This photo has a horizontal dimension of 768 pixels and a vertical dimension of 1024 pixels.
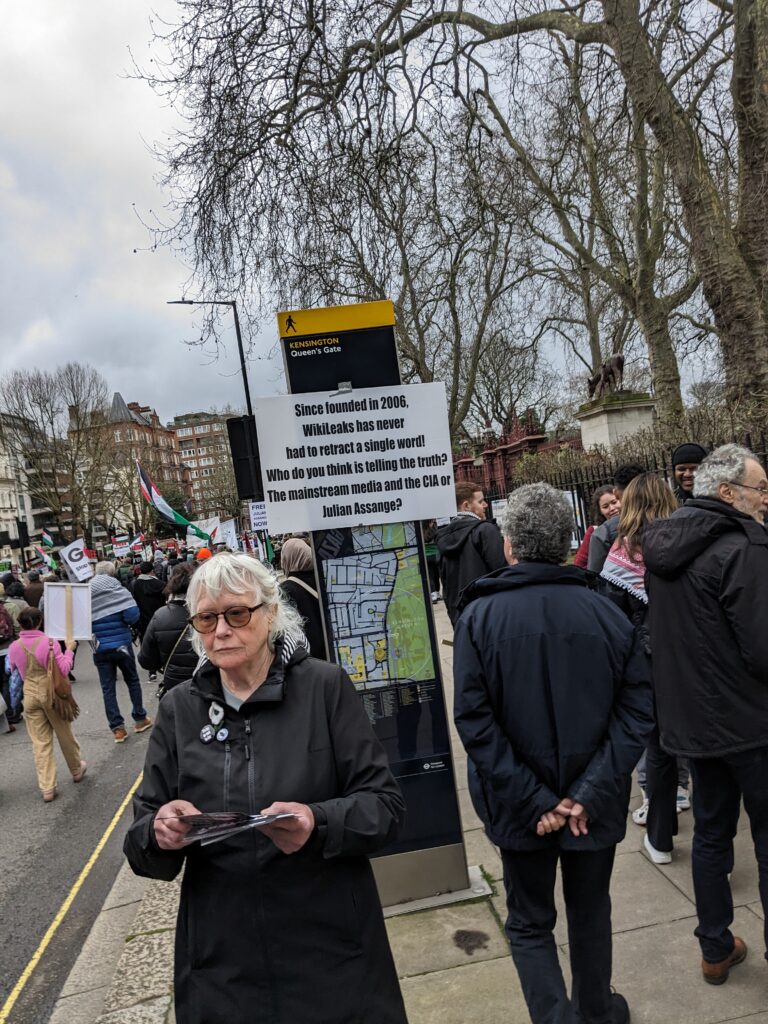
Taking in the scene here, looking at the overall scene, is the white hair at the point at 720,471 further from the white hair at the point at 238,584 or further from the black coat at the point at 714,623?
the white hair at the point at 238,584

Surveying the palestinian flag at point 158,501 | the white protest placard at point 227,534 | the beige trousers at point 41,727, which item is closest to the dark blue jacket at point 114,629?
the beige trousers at point 41,727

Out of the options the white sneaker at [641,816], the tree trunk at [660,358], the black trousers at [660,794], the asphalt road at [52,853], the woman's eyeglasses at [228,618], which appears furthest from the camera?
the tree trunk at [660,358]

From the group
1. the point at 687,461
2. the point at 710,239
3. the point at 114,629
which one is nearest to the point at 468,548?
the point at 687,461

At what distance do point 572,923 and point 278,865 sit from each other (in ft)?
3.96

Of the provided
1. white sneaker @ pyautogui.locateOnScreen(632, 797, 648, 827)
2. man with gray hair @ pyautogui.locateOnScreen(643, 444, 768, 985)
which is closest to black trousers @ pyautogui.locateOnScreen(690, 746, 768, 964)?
man with gray hair @ pyautogui.locateOnScreen(643, 444, 768, 985)

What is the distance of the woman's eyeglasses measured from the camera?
2.02 meters

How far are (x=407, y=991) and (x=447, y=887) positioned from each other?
2.33 ft

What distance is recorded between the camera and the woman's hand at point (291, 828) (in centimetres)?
174

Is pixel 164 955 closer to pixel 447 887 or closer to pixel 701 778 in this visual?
pixel 447 887

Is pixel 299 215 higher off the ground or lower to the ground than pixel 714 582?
higher

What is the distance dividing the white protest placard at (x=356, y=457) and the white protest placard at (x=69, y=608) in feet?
15.7

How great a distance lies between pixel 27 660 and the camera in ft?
22.8

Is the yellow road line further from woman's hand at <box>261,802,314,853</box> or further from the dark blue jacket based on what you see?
woman's hand at <box>261,802,314,853</box>

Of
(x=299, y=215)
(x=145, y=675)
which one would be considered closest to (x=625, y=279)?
(x=299, y=215)
